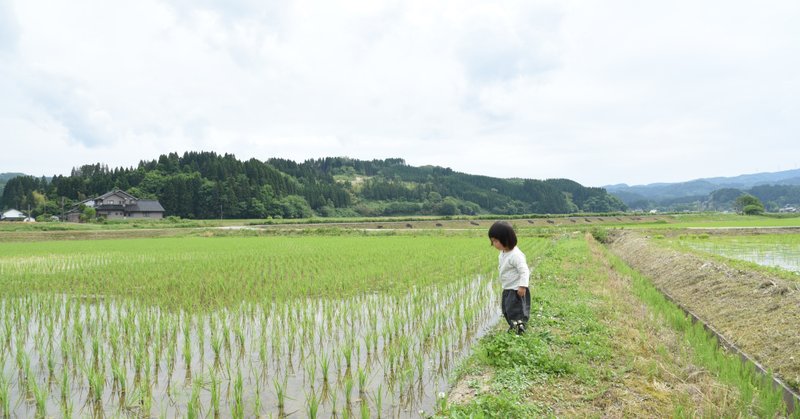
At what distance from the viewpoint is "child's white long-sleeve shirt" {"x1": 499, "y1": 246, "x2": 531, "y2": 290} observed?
4.58 metres

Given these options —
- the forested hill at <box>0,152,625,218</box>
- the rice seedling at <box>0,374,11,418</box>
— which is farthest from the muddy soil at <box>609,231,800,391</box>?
the forested hill at <box>0,152,625,218</box>

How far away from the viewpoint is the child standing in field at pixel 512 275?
4590 millimetres

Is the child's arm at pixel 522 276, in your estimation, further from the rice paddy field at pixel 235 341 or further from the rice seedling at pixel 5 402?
the rice seedling at pixel 5 402

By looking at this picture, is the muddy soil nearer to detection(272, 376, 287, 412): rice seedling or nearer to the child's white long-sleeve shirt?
the child's white long-sleeve shirt

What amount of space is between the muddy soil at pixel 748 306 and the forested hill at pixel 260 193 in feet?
181

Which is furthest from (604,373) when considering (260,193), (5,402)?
(260,193)

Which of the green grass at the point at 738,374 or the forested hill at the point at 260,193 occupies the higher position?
the forested hill at the point at 260,193

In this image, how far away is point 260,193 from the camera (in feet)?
201

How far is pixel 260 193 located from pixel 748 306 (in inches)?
2381

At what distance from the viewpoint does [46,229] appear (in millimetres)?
30281

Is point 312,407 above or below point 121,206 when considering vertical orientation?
below

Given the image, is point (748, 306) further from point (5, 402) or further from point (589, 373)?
point (5, 402)

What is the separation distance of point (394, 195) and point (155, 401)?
86.9 metres

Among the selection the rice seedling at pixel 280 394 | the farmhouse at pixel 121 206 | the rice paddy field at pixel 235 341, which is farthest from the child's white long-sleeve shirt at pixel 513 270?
the farmhouse at pixel 121 206
